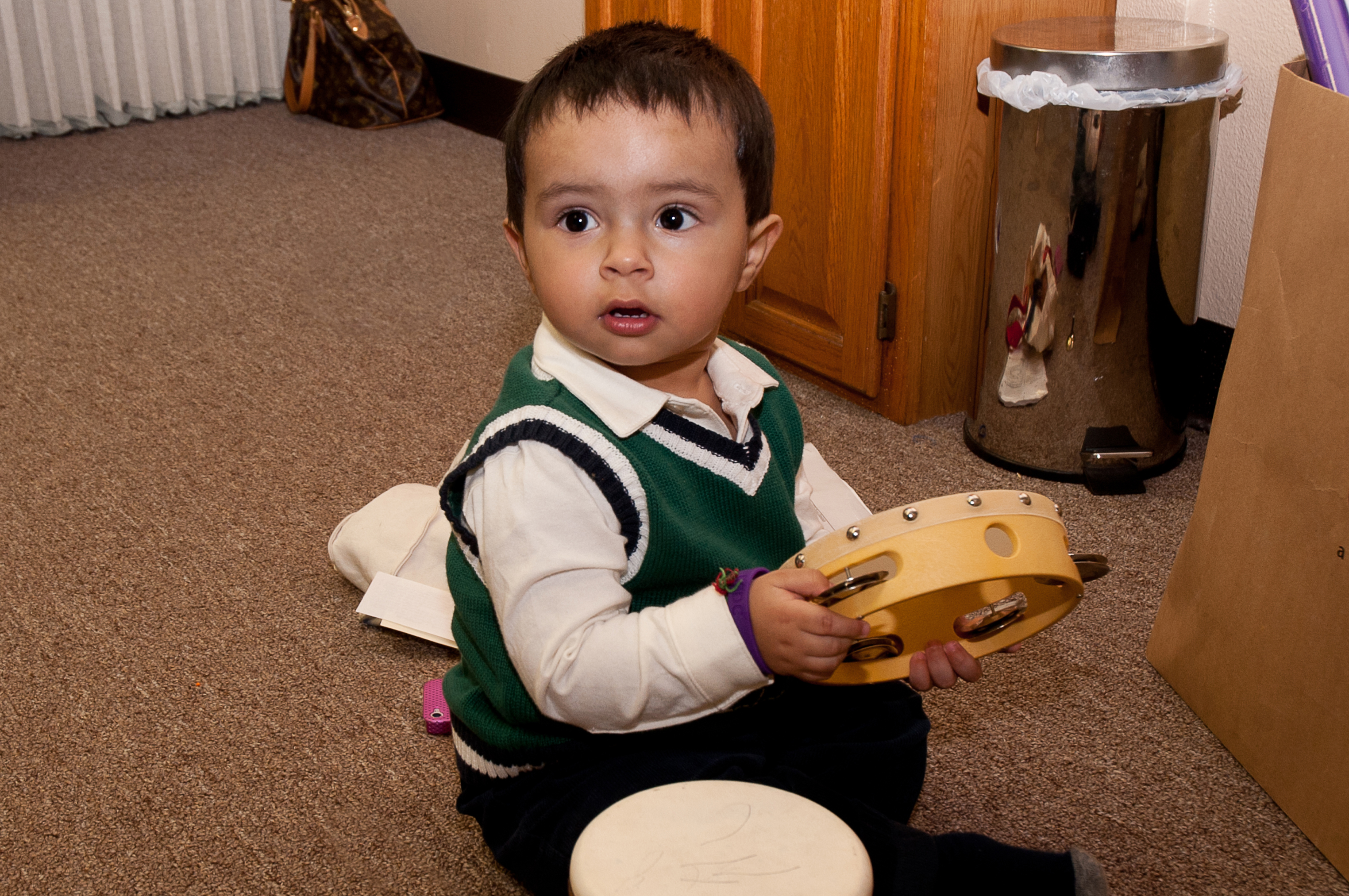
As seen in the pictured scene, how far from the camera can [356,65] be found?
10.4 feet

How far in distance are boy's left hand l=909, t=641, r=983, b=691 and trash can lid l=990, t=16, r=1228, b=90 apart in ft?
2.62

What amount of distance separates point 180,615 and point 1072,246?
1.05 meters

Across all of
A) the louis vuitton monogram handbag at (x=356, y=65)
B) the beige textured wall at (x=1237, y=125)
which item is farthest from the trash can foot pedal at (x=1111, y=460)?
the louis vuitton monogram handbag at (x=356, y=65)

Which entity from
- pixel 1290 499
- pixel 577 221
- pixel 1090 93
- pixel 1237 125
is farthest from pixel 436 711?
pixel 1237 125

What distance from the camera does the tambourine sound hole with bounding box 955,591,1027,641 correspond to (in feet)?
2.58

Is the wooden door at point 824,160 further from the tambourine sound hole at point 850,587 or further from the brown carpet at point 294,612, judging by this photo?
the tambourine sound hole at point 850,587

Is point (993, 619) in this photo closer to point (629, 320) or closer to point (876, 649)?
point (876, 649)

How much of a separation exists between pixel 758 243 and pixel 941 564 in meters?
0.28

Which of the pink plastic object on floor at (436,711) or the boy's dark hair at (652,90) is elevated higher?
the boy's dark hair at (652,90)

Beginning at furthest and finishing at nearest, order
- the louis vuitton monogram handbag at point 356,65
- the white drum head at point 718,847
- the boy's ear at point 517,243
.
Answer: the louis vuitton monogram handbag at point 356,65, the boy's ear at point 517,243, the white drum head at point 718,847

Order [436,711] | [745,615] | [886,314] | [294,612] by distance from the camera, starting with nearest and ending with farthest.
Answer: [745,615], [436,711], [294,612], [886,314]

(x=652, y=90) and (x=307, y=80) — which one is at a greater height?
(x=652, y=90)

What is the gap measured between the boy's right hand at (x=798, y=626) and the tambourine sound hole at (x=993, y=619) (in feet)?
0.39

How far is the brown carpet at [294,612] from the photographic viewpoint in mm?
944
